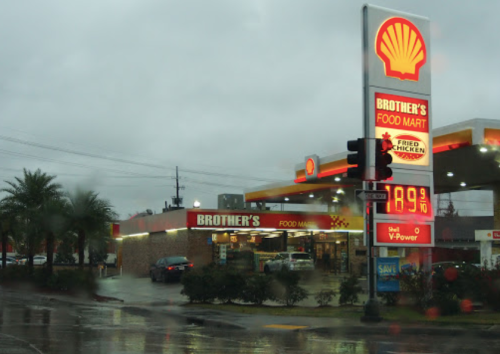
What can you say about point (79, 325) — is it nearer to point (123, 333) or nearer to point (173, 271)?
point (123, 333)

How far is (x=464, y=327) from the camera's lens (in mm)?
15250

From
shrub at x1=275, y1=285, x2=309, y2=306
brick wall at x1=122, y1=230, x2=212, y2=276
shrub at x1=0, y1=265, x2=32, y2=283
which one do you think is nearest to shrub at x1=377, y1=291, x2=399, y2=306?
shrub at x1=275, y1=285, x2=309, y2=306

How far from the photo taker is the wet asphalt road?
40.5 ft

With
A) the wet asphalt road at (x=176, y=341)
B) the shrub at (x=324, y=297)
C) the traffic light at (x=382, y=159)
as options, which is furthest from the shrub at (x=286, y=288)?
the traffic light at (x=382, y=159)

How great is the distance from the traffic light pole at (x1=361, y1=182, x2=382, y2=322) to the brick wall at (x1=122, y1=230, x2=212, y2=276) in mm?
24173

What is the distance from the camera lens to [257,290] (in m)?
21.5

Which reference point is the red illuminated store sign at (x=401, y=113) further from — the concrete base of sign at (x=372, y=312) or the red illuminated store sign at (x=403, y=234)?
the concrete base of sign at (x=372, y=312)

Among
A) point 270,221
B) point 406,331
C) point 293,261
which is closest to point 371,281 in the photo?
point 406,331

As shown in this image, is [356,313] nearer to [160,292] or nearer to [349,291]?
[349,291]

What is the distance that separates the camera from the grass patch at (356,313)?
16.2 m

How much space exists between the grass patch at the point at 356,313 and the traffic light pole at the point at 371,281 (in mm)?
630

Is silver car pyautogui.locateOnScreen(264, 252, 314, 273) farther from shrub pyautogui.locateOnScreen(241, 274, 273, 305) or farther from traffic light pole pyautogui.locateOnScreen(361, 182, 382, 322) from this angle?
traffic light pole pyautogui.locateOnScreen(361, 182, 382, 322)

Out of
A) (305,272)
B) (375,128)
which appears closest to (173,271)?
(305,272)

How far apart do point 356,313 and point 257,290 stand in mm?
4170
